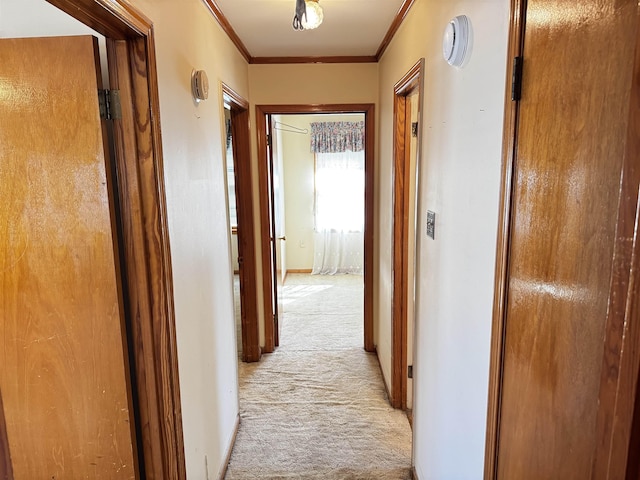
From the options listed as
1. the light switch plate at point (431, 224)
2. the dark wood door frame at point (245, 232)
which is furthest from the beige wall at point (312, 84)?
the light switch plate at point (431, 224)

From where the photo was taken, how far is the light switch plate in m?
1.64

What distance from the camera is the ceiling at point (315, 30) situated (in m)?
2.01

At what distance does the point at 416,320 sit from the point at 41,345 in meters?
1.56

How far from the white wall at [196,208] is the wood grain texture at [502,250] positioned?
40.8 inches

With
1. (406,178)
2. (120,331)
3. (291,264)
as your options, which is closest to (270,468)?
(120,331)

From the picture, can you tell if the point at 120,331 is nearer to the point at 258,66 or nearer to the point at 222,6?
the point at 222,6

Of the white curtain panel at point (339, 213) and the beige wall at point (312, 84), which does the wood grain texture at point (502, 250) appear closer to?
the beige wall at point (312, 84)

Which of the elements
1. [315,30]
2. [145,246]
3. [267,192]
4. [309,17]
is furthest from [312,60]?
[145,246]

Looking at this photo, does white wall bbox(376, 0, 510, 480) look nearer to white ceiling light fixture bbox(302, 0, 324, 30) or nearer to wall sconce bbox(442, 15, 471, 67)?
wall sconce bbox(442, 15, 471, 67)

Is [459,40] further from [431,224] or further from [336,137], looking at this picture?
[336,137]

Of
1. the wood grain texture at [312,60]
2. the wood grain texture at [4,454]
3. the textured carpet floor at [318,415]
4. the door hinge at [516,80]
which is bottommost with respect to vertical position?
the textured carpet floor at [318,415]

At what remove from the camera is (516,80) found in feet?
3.06

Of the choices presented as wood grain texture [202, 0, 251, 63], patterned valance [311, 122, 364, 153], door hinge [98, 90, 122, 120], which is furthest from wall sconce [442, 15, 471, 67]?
patterned valance [311, 122, 364, 153]

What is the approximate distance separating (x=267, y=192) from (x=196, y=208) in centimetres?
151
